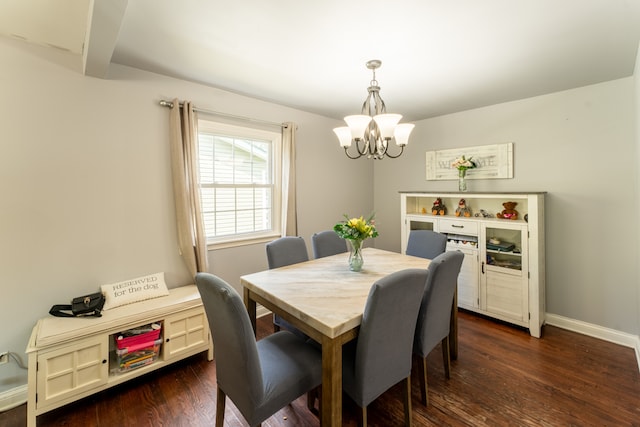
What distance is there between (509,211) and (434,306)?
1874mm

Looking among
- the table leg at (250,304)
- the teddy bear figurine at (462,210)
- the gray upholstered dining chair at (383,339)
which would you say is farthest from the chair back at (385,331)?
the teddy bear figurine at (462,210)

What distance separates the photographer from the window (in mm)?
2873

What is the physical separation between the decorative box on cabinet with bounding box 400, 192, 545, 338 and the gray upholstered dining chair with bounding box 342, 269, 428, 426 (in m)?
1.88

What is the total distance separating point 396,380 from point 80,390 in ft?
6.51

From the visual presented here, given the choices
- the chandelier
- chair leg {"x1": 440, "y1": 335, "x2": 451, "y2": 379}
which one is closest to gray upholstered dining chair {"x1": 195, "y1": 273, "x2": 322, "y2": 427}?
chair leg {"x1": 440, "y1": 335, "x2": 451, "y2": 379}

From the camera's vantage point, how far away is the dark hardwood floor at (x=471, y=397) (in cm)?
175

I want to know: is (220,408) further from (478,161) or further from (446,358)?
(478,161)

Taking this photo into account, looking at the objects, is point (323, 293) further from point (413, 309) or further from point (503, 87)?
point (503, 87)

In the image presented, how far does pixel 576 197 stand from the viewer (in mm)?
2789

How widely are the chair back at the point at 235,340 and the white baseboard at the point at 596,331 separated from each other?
3.04 meters

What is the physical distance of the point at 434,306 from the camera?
6.03 ft

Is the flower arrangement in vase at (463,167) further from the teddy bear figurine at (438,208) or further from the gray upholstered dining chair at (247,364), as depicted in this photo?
the gray upholstered dining chair at (247,364)

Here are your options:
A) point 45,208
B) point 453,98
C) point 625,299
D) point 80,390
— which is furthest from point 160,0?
point 625,299

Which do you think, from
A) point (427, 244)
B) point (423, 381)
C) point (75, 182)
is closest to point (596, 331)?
point (427, 244)
